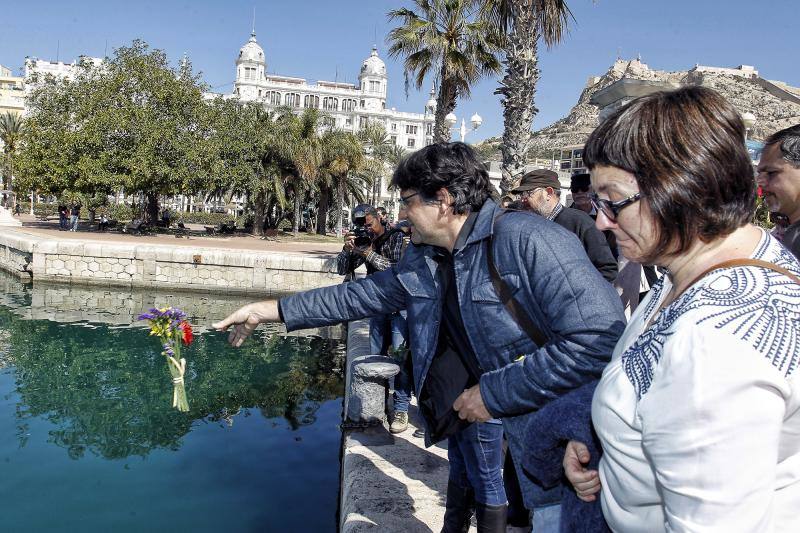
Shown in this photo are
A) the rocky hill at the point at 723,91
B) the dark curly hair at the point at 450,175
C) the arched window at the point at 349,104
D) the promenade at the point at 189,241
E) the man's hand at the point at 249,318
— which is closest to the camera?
the dark curly hair at the point at 450,175

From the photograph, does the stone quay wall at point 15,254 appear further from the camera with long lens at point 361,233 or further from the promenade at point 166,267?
the camera with long lens at point 361,233

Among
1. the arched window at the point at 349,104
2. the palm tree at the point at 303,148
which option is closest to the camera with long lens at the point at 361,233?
the palm tree at the point at 303,148

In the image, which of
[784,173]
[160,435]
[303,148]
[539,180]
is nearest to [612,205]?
[784,173]

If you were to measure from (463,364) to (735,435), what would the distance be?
155 cm

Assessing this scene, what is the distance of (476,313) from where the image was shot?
7.14 feet

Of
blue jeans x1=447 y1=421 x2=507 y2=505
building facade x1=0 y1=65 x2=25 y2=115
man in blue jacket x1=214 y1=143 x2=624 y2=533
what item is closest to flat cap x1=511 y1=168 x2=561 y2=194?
man in blue jacket x1=214 y1=143 x2=624 y2=533

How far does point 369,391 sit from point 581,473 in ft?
11.6

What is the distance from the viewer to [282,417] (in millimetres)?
7191

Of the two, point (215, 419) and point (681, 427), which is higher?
point (681, 427)

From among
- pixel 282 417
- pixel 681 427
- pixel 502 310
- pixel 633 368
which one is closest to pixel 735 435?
pixel 681 427

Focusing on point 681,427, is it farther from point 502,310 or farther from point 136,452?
point 136,452

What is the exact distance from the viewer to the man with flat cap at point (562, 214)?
4.20 metres

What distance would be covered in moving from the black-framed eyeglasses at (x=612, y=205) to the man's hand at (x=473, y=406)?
0.89m

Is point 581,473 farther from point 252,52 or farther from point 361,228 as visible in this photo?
point 252,52
